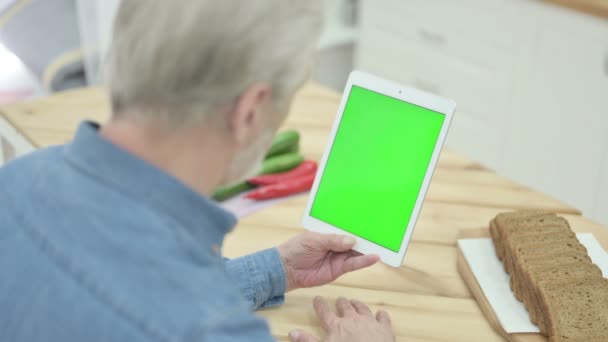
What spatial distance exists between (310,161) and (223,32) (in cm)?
87

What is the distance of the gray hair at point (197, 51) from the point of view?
0.84 m

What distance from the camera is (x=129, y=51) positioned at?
2.85 feet

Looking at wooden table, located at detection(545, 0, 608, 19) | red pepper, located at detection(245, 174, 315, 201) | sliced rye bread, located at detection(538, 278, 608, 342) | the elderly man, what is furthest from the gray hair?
wooden table, located at detection(545, 0, 608, 19)

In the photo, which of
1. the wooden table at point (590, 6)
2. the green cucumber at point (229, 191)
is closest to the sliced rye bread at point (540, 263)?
the green cucumber at point (229, 191)

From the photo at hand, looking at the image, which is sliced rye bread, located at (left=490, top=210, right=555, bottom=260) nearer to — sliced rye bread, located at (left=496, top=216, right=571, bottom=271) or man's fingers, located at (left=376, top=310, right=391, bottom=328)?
sliced rye bread, located at (left=496, top=216, right=571, bottom=271)

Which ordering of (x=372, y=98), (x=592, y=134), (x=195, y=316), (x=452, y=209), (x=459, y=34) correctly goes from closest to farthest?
(x=195, y=316)
(x=372, y=98)
(x=452, y=209)
(x=592, y=134)
(x=459, y=34)

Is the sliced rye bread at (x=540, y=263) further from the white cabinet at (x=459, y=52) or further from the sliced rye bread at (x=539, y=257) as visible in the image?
the white cabinet at (x=459, y=52)

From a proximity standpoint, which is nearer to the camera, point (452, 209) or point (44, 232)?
point (44, 232)

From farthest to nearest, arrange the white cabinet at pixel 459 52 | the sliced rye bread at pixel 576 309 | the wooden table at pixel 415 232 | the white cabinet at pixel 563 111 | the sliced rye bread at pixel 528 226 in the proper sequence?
the white cabinet at pixel 459 52
the white cabinet at pixel 563 111
the sliced rye bread at pixel 528 226
the wooden table at pixel 415 232
the sliced rye bread at pixel 576 309

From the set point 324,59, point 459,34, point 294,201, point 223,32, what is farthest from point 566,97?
point 223,32

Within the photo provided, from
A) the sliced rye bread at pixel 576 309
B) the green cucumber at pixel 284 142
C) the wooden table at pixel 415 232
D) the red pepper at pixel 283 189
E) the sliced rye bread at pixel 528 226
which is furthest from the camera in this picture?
the green cucumber at pixel 284 142

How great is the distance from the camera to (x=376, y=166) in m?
1.34

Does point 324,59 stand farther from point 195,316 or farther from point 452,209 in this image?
point 195,316

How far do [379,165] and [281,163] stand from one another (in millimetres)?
372
